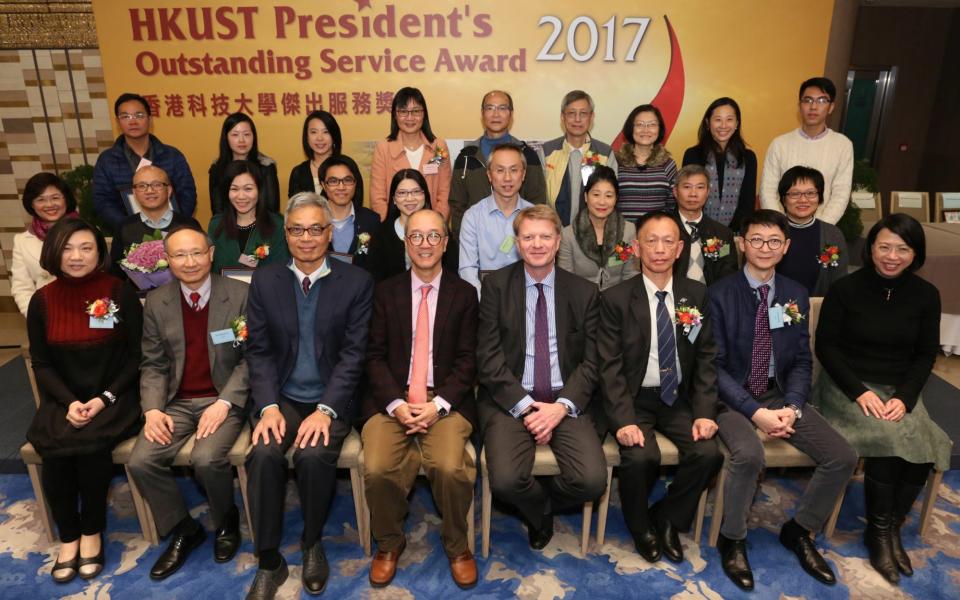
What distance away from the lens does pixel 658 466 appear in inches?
110

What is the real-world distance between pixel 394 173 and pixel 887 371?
125 inches

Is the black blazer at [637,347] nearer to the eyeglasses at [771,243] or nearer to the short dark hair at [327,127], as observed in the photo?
the eyeglasses at [771,243]

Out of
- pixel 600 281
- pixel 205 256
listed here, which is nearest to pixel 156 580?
pixel 205 256

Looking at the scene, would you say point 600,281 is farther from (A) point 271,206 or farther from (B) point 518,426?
(A) point 271,206

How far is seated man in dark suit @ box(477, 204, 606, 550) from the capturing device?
9.03 feet

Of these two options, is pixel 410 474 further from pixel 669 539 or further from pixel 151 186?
pixel 151 186

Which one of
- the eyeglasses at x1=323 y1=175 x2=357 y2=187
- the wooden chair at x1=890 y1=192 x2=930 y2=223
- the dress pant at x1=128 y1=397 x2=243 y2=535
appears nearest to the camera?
the dress pant at x1=128 y1=397 x2=243 y2=535

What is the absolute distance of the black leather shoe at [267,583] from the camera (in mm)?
2555

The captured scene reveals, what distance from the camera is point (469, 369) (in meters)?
2.87

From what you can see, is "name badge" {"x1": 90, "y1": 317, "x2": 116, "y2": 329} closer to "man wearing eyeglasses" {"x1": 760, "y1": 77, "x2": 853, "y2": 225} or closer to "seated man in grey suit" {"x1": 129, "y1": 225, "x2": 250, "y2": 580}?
"seated man in grey suit" {"x1": 129, "y1": 225, "x2": 250, "y2": 580}

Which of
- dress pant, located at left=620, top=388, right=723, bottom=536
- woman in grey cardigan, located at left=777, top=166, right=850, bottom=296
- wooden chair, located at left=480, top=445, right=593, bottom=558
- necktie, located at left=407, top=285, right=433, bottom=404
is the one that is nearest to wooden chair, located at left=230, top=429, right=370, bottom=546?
necktie, located at left=407, top=285, right=433, bottom=404

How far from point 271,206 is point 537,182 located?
168 cm

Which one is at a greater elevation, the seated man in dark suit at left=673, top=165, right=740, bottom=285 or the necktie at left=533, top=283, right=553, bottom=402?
the seated man in dark suit at left=673, top=165, right=740, bottom=285

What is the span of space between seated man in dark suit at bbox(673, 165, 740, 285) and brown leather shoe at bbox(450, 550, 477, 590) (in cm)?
189
